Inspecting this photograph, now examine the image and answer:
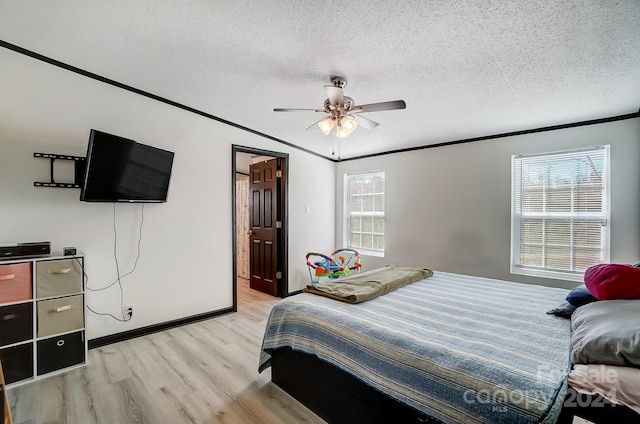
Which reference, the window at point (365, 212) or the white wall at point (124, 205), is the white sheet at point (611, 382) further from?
the window at point (365, 212)

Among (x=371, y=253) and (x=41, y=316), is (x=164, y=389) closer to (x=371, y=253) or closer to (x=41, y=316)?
(x=41, y=316)

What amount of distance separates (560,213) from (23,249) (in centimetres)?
514

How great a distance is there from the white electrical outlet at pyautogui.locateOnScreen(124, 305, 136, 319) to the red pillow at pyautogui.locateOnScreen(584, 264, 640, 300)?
386 cm

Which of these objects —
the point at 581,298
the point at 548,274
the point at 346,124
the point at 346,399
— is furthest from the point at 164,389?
the point at 548,274

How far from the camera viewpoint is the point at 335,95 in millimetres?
2248

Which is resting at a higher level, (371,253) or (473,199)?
(473,199)

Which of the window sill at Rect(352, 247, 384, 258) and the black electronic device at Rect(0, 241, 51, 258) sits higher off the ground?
the black electronic device at Rect(0, 241, 51, 258)

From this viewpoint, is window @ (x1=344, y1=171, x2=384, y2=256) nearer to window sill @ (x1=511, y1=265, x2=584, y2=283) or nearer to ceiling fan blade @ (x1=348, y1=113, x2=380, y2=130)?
window sill @ (x1=511, y1=265, x2=584, y2=283)

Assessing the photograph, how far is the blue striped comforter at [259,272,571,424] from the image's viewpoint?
3.50 ft

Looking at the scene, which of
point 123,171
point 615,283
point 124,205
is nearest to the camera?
point 615,283

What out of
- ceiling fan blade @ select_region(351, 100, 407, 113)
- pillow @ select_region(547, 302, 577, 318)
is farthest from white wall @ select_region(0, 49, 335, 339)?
pillow @ select_region(547, 302, 577, 318)

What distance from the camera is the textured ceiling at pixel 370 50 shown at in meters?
1.72

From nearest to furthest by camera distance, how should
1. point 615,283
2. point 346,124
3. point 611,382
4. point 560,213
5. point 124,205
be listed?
point 611,382
point 615,283
point 346,124
point 124,205
point 560,213

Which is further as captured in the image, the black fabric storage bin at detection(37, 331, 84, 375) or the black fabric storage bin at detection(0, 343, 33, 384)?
the black fabric storage bin at detection(37, 331, 84, 375)
